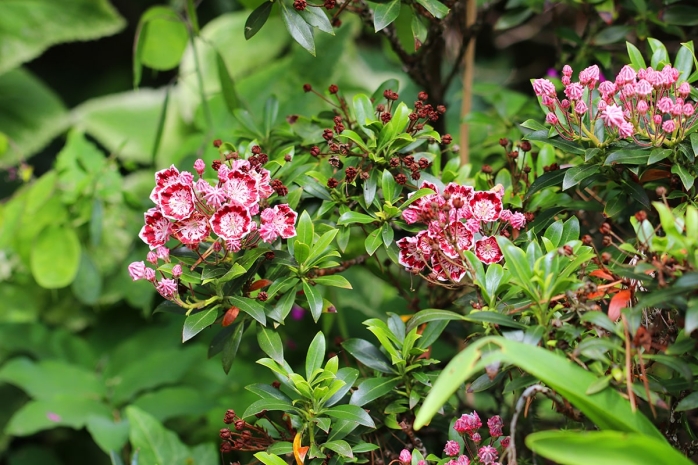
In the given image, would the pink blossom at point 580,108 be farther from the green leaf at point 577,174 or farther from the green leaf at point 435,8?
the green leaf at point 435,8

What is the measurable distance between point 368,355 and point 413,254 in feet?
0.45

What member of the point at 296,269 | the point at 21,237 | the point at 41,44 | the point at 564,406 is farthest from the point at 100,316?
the point at 564,406

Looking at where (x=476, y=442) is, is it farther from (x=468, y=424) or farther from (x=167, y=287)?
(x=167, y=287)

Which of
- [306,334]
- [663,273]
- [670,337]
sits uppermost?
[663,273]

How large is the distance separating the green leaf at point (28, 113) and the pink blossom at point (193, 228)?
4.80ft

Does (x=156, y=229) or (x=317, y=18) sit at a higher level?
(x=317, y=18)

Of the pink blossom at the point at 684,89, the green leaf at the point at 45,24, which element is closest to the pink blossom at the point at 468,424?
the pink blossom at the point at 684,89

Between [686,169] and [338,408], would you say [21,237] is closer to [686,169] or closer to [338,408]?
[338,408]

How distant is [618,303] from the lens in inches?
27.7

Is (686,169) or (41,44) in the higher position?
(686,169)

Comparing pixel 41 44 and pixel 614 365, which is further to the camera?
pixel 41 44

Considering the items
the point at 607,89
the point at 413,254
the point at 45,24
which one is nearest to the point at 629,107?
the point at 607,89

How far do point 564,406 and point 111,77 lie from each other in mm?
2243

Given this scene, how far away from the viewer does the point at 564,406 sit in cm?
72
